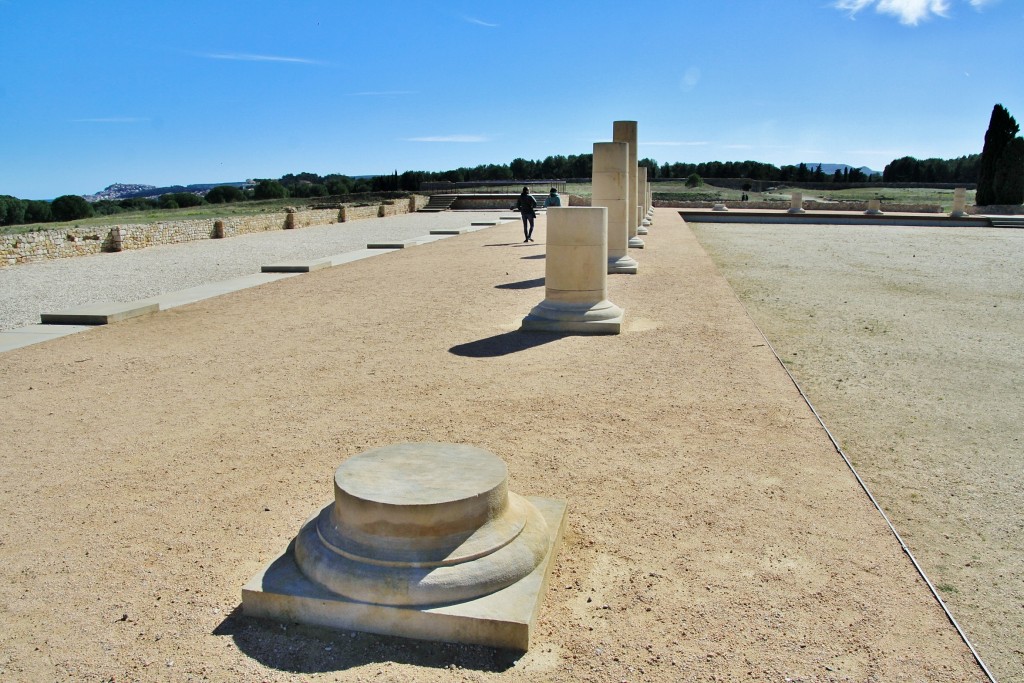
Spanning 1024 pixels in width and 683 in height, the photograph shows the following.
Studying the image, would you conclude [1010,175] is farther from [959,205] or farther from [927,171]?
[927,171]

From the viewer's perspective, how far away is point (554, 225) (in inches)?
412

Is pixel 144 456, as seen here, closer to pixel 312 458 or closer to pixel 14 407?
pixel 312 458

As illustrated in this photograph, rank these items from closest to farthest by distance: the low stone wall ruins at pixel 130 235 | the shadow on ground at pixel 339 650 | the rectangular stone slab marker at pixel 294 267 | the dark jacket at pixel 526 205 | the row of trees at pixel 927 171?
the shadow on ground at pixel 339 650 → the rectangular stone slab marker at pixel 294 267 → the low stone wall ruins at pixel 130 235 → the dark jacket at pixel 526 205 → the row of trees at pixel 927 171

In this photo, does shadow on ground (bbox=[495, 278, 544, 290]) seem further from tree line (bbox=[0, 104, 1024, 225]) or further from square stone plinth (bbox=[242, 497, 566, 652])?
tree line (bbox=[0, 104, 1024, 225])

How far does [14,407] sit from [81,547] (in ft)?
11.2

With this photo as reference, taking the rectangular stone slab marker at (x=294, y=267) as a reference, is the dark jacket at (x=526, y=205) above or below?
above

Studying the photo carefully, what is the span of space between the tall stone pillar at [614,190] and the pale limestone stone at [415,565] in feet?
35.1

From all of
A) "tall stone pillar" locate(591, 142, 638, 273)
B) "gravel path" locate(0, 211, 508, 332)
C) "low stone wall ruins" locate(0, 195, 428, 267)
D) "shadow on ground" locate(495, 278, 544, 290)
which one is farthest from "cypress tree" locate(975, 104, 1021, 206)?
"shadow on ground" locate(495, 278, 544, 290)

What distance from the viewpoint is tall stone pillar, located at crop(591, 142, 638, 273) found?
1402 centimetres

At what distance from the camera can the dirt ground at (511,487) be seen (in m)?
3.38

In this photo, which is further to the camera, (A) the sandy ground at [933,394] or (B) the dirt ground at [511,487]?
(A) the sandy ground at [933,394]

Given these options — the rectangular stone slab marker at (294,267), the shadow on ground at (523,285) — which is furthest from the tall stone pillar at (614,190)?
the rectangular stone slab marker at (294,267)

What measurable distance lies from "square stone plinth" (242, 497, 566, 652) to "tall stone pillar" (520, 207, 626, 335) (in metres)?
6.66

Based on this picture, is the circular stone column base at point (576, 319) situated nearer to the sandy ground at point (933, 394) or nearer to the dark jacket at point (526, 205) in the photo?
the sandy ground at point (933, 394)
